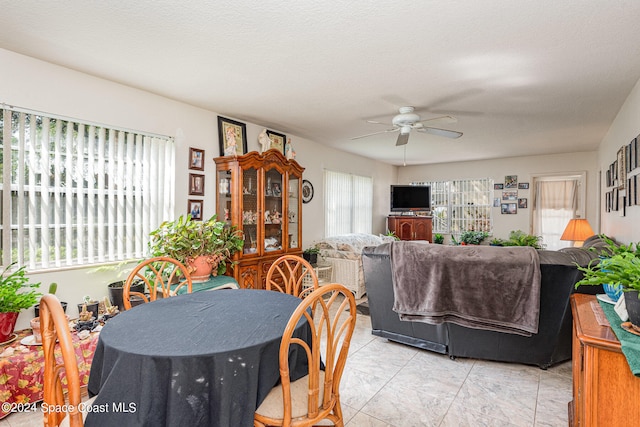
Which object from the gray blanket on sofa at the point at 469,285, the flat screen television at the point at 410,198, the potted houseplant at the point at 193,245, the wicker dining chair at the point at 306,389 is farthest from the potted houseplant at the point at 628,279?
the flat screen television at the point at 410,198

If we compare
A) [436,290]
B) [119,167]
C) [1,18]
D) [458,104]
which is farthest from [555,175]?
[1,18]

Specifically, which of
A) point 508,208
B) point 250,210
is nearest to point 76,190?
point 250,210

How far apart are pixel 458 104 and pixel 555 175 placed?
426 cm

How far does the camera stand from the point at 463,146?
571 cm

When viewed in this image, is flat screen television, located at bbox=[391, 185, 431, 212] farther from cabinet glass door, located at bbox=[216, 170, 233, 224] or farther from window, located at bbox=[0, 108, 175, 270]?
window, located at bbox=[0, 108, 175, 270]

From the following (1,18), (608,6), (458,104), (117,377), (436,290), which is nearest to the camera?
(117,377)

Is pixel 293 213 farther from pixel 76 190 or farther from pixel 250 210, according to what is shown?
pixel 76 190

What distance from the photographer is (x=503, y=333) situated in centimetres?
262

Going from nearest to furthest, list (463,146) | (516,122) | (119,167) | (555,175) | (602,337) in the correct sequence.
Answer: (602,337) < (119,167) < (516,122) < (463,146) < (555,175)

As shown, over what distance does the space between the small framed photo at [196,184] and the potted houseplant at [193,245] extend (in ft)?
1.56

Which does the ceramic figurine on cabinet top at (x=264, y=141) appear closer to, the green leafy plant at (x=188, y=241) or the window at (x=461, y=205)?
the green leafy plant at (x=188, y=241)

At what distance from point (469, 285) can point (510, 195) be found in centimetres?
519

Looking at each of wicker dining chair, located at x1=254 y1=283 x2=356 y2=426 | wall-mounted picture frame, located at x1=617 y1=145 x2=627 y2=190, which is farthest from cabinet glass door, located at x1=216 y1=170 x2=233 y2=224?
wall-mounted picture frame, located at x1=617 y1=145 x2=627 y2=190

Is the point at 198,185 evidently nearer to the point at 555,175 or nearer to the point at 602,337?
the point at 602,337
